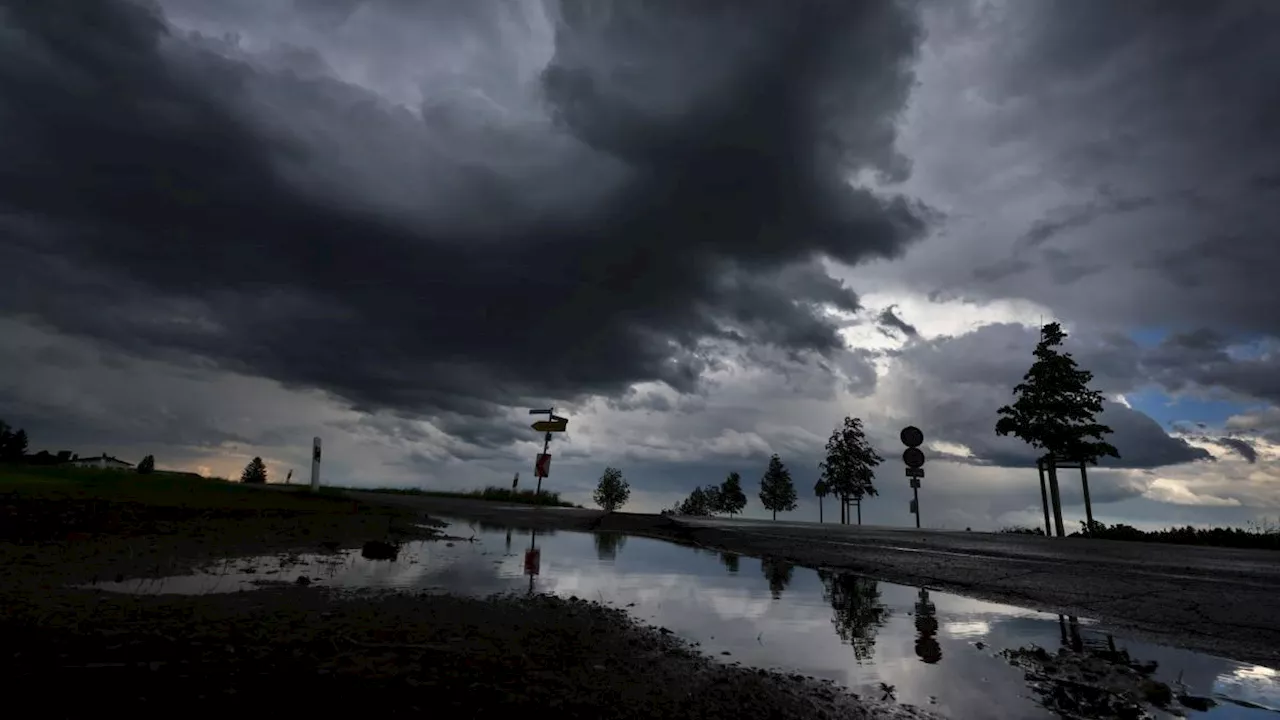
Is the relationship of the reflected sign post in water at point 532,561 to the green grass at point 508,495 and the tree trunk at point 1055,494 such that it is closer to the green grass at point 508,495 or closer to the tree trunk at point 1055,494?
the green grass at point 508,495

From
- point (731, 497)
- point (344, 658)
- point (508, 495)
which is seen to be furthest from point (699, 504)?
point (344, 658)

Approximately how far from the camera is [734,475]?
71.5 meters

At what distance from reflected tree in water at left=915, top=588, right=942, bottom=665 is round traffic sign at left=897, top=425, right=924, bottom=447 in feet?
57.5

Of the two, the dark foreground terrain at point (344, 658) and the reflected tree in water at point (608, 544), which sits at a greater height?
the reflected tree in water at point (608, 544)

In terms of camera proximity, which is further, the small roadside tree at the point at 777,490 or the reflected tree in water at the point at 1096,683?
the small roadside tree at the point at 777,490

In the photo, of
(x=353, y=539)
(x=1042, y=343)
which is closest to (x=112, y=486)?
(x=353, y=539)

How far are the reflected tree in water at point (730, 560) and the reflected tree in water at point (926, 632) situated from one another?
9.12ft

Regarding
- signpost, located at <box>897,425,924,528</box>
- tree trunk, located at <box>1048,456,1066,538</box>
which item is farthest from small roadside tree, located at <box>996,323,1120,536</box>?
signpost, located at <box>897,425,924,528</box>

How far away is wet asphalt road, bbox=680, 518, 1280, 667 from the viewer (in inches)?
208

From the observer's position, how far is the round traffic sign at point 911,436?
22719mm

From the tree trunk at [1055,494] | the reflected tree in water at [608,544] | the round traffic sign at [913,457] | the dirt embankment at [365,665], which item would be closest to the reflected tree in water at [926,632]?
the dirt embankment at [365,665]

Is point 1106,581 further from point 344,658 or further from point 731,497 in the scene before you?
point 731,497

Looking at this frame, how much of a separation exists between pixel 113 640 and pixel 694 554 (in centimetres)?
827

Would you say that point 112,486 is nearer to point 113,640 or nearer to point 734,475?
point 113,640
